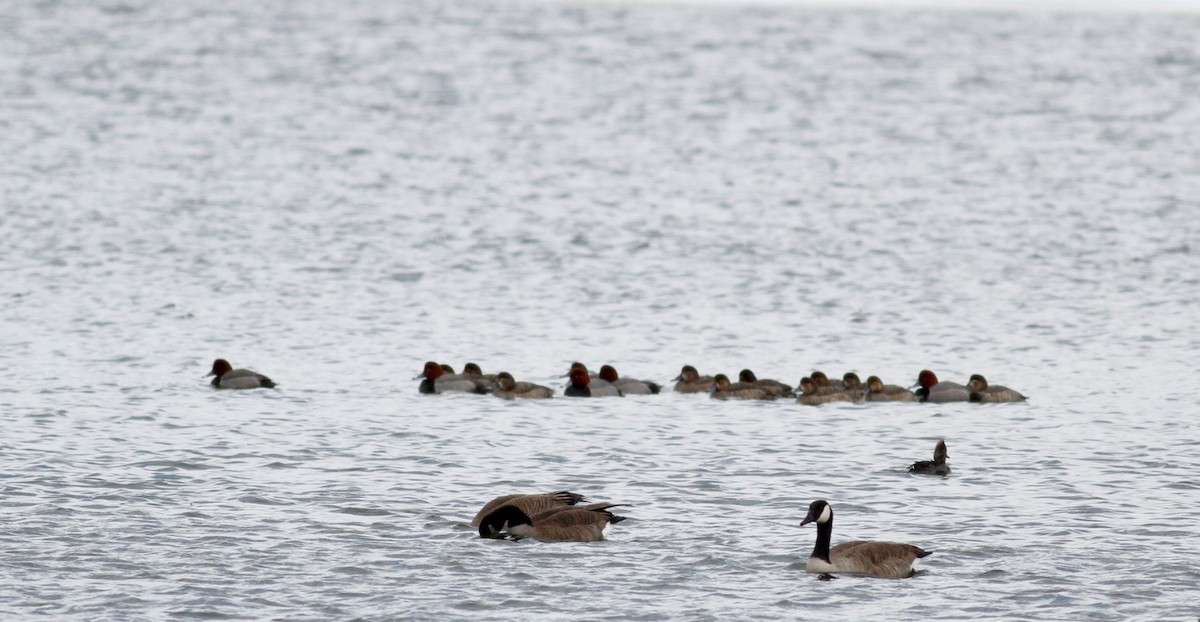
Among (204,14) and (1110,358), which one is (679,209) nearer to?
(1110,358)

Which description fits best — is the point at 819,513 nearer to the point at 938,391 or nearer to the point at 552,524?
the point at 552,524

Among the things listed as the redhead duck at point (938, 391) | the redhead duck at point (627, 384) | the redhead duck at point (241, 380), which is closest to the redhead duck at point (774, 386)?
the redhead duck at point (627, 384)

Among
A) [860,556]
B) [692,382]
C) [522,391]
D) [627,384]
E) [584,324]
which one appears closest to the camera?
[860,556]

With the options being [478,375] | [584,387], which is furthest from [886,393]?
[478,375]

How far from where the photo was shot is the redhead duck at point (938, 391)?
67.8 ft

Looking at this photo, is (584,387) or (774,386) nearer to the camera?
(774,386)

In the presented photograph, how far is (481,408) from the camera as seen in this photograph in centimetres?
2031

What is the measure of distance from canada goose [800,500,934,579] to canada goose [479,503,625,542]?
1.82 meters

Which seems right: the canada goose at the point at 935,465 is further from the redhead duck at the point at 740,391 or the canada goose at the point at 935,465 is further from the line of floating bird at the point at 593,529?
the redhead duck at the point at 740,391

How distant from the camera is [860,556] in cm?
1355

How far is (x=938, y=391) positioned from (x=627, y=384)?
12.1 ft

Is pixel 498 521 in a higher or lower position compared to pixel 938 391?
lower

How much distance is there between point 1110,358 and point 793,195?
614 inches

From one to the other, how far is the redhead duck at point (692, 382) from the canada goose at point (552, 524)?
21.9ft
